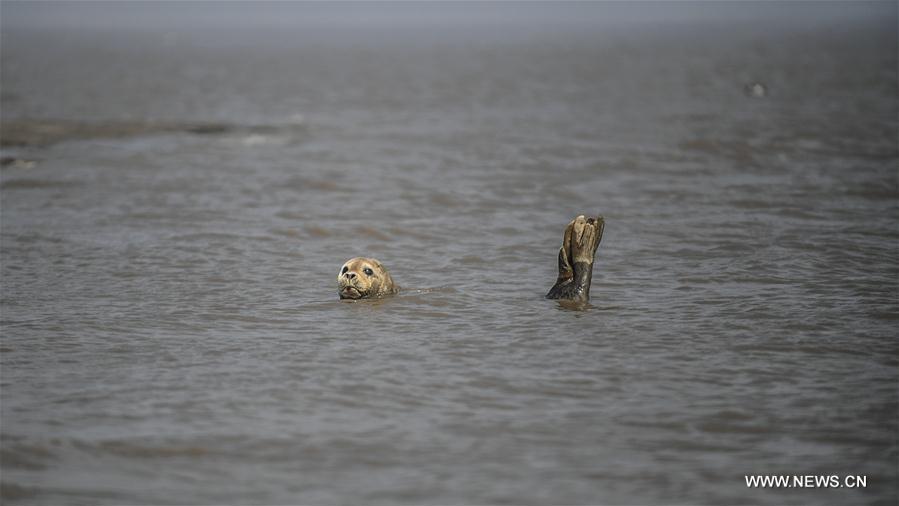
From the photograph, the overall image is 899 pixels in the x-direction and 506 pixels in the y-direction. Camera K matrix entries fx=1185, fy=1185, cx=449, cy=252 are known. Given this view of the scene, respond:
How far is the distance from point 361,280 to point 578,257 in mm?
2226

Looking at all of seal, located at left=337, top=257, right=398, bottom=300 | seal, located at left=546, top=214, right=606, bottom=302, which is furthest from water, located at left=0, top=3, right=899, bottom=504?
seal, located at left=546, top=214, right=606, bottom=302

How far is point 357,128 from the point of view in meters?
31.3

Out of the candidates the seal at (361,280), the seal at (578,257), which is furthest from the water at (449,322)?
the seal at (578,257)

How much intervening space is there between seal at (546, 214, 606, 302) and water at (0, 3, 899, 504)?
0.28 meters

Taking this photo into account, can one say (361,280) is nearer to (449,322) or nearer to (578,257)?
(449,322)

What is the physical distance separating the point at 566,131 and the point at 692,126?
3.13m

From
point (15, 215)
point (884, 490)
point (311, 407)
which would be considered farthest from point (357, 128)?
point (884, 490)

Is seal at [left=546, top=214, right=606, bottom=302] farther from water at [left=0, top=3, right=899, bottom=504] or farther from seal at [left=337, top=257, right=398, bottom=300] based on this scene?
seal at [left=337, top=257, right=398, bottom=300]

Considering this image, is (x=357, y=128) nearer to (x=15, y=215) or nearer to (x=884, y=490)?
(x=15, y=215)

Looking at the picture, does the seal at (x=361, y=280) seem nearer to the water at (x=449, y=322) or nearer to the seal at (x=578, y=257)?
the water at (x=449, y=322)

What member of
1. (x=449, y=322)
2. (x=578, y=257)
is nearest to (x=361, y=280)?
(x=449, y=322)

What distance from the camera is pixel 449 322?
11.4 meters

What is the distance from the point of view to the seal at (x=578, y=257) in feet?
36.5

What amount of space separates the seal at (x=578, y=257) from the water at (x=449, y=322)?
0.91ft
